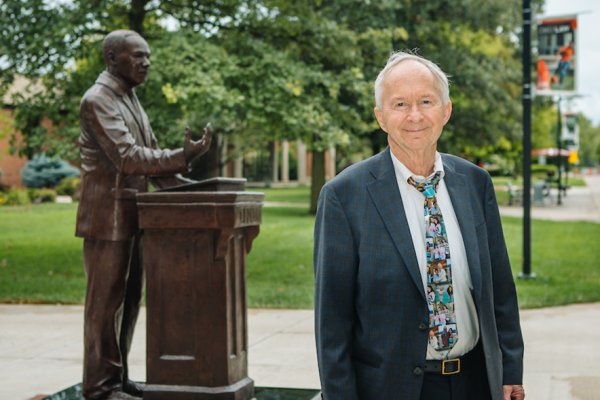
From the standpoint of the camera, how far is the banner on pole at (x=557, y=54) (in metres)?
12.5

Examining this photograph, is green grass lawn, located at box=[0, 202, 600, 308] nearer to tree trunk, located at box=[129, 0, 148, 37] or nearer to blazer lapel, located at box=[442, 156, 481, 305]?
tree trunk, located at box=[129, 0, 148, 37]

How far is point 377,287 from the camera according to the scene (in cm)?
281

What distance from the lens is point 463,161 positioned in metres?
3.11

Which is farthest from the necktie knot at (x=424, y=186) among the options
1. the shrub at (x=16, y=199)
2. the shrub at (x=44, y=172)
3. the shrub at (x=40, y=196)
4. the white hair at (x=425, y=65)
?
the shrub at (x=44, y=172)

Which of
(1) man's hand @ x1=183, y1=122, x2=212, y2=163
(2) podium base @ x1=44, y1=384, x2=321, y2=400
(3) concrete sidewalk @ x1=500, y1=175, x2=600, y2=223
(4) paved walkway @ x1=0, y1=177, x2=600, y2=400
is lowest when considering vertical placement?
(4) paved walkway @ x1=0, y1=177, x2=600, y2=400

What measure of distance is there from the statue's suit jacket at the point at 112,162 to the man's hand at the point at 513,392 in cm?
299

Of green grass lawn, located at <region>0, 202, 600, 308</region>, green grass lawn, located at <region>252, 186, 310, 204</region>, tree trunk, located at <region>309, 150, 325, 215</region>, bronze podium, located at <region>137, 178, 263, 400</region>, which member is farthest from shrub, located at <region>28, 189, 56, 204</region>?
bronze podium, located at <region>137, 178, 263, 400</region>

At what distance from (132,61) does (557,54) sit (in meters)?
8.68

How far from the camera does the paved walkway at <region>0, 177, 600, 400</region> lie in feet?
21.8

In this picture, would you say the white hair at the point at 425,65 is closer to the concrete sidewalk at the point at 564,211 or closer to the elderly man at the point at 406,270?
the elderly man at the point at 406,270

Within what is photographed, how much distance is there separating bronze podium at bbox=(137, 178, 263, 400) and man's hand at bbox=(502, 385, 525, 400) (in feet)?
8.67

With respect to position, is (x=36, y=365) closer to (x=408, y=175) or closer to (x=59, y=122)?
(x=408, y=175)

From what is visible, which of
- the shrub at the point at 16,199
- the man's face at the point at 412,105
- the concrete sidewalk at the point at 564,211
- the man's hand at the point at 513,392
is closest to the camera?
the man's face at the point at 412,105

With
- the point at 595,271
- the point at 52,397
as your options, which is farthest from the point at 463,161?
the point at 595,271
